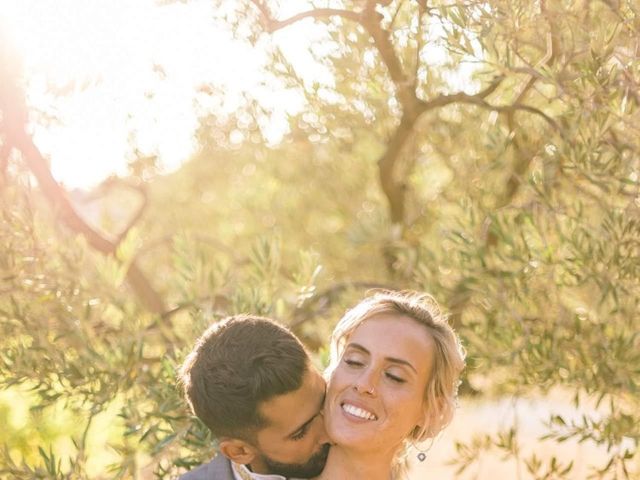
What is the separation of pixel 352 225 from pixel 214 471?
1.90 metres

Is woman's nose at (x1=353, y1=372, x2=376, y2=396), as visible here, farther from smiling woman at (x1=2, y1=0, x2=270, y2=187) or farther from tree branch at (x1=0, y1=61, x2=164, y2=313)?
smiling woman at (x1=2, y1=0, x2=270, y2=187)

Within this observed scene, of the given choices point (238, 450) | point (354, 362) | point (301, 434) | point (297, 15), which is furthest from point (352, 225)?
point (238, 450)

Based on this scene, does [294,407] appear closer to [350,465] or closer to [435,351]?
[350,465]

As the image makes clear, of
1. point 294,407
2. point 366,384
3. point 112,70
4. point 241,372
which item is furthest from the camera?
point 112,70

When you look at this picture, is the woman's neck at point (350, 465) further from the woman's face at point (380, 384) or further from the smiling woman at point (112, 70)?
the smiling woman at point (112, 70)

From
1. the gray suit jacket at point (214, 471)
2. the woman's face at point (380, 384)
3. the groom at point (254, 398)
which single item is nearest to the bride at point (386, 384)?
the woman's face at point (380, 384)

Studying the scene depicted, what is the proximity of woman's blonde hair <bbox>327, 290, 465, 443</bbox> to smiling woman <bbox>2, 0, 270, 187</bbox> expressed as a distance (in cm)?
176

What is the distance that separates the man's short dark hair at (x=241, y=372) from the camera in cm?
345

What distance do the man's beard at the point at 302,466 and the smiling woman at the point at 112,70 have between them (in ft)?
7.26

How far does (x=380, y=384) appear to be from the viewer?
3719 mm

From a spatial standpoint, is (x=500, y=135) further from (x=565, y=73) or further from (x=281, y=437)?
(x=281, y=437)

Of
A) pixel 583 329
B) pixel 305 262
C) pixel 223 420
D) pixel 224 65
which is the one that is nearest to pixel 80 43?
pixel 224 65

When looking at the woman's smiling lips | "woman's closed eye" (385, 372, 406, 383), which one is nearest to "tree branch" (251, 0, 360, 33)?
"woman's closed eye" (385, 372, 406, 383)

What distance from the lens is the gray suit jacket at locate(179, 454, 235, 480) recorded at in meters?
3.65
